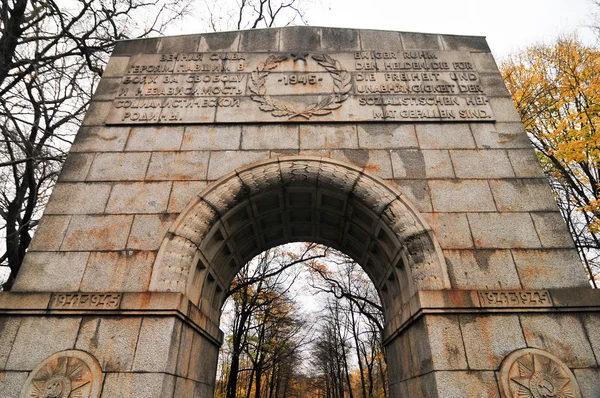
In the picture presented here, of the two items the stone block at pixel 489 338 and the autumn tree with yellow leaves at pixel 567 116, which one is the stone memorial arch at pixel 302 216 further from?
the autumn tree with yellow leaves at pixel 567 116

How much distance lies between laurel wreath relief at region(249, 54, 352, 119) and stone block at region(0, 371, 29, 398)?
6.35 meters

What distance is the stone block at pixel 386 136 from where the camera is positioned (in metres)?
7.10

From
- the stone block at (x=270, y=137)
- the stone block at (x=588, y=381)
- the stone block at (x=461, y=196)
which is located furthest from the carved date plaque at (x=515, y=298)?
the stone block at (x=270, y=137)

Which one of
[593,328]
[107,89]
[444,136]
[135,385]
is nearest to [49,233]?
[135,385]

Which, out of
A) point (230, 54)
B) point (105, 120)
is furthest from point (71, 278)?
point (230, 54)

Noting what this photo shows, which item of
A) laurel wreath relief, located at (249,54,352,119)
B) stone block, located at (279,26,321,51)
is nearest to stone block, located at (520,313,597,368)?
laurel wreath relief, located at (249,54,352,119)

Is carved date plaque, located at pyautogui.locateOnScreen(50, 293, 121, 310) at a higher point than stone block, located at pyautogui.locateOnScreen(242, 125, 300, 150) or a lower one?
lower

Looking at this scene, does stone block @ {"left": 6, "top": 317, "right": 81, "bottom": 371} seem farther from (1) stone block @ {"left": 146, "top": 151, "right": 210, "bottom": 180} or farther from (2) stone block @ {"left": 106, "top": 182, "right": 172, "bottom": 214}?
(1) stone block @ {"left": 146, "top": 151, "right": 210, "bottom": 180}

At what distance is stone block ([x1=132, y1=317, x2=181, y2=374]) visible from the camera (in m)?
5.09

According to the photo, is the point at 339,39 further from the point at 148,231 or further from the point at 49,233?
the point at 49,233

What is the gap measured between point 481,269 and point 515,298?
25.4 inches

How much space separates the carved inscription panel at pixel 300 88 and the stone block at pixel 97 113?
0.58 ft

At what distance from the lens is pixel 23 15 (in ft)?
33.9

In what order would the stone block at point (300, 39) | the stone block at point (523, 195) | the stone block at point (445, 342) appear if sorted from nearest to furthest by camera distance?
the stone block at point (445, 342)
the stone block at point (523, 195)
the stone block at point (300, 39)
